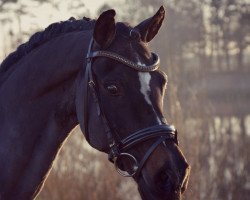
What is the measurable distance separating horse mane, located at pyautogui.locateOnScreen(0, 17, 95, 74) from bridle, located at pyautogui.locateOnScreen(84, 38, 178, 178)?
27cm

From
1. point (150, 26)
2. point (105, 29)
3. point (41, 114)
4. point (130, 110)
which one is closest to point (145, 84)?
point (130, 110)

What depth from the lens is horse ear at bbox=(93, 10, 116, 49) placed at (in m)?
2.85

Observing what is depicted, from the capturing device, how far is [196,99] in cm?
674

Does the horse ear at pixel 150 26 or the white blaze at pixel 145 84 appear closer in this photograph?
the white blaze at pixel 145 84

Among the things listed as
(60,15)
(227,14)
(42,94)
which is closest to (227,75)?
(227,14)

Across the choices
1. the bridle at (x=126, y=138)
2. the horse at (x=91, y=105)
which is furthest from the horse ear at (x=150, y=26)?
the bridle at (x=126, y=138)

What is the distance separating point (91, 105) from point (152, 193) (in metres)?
0.64

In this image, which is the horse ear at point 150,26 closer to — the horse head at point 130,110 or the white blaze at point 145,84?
the horse head at point 130,110

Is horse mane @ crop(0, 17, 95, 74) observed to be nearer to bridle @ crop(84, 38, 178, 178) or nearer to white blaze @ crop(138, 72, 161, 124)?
bridle @ crop(84, 38, 178, 178)

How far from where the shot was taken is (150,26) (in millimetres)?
3150

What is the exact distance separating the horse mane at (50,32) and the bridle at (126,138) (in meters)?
0.27

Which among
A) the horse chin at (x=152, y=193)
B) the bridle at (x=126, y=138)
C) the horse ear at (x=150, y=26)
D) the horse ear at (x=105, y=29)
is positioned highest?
the horse ear at (x=105, y=29)

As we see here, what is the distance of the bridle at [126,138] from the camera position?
2668mm

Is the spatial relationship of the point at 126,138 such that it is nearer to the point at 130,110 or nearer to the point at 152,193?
the point at 130,110
